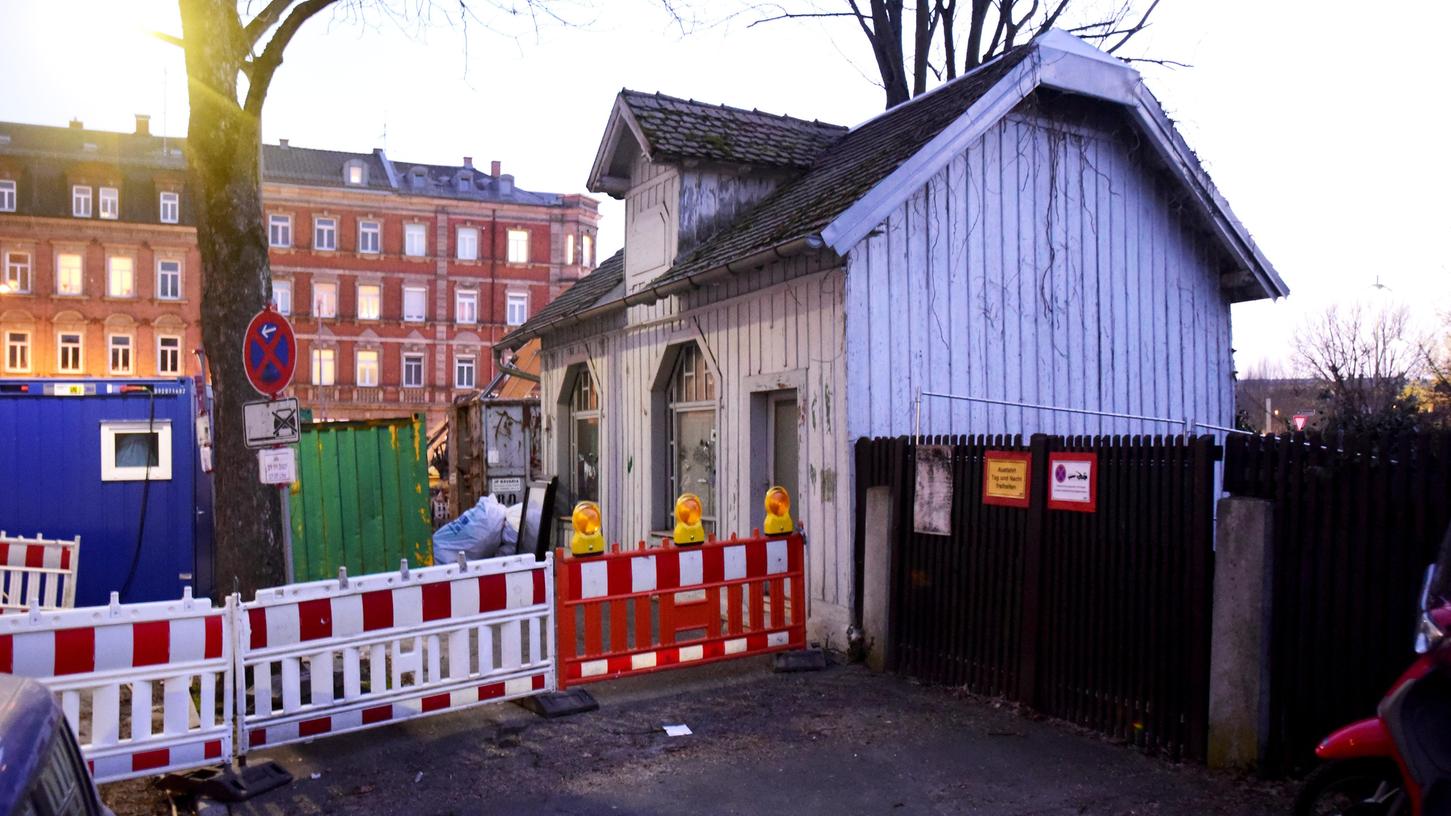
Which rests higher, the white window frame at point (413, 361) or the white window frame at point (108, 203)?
the white window frame at point (108, 203)

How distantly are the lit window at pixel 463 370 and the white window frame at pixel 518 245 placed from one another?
5.46 m

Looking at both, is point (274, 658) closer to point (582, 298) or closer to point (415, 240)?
point (582, 298)

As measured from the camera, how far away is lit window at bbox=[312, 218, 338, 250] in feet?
173

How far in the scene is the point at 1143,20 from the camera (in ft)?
64.1

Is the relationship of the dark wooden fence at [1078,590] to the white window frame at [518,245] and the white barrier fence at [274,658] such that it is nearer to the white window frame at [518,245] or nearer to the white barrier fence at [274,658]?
the white barrier fence at [274,658]

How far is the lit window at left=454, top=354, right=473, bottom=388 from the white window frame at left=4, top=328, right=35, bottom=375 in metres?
18.8

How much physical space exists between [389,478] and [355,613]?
5.48 metres

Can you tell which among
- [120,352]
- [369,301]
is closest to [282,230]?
[369,301]

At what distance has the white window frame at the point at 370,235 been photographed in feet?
175

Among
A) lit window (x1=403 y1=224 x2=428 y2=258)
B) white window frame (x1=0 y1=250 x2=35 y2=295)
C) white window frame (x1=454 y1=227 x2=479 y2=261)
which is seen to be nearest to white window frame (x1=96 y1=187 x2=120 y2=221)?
white window frame (x1=0 y1=250 x2=35 y2=295)

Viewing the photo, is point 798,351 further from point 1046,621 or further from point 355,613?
point 355,613

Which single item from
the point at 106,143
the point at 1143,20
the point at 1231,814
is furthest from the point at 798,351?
the point at 106,143

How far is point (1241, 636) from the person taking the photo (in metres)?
5.93

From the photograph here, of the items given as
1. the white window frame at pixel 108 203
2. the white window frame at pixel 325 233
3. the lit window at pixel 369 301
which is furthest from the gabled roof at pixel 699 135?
the white window frame at pixel 108 203
